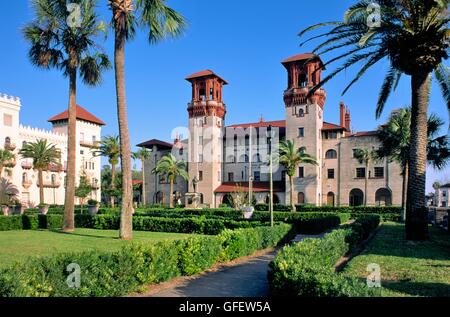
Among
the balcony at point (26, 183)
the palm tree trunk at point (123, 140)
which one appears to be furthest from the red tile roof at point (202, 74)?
the palm tree trunk at point (123, 140)

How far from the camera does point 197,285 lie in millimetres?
10195

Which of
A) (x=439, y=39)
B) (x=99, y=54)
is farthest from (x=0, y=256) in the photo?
(x=439, y=39)

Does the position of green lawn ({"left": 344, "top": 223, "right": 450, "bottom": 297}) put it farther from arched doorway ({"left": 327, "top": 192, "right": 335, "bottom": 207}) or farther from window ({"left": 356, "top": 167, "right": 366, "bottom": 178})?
arched doorway ({"left": 327, "top": 192, "right": 335, "bottom": 207})

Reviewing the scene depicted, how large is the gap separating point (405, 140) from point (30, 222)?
31.0 meters

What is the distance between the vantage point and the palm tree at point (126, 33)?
17.9 m

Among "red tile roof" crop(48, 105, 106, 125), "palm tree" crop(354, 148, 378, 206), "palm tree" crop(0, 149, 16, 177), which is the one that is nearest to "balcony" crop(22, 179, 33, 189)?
"palm tree" crop(0, 149, 16, 177)

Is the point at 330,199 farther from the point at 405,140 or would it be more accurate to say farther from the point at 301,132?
the point at 405,140

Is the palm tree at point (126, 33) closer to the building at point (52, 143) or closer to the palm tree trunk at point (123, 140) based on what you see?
the palm tree trunk at point (123, 140)

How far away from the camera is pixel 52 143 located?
61.2m

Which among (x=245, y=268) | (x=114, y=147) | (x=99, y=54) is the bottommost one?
Result: (x=245, y=268)

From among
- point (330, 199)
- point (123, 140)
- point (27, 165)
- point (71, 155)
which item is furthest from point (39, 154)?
point (330, 199)
